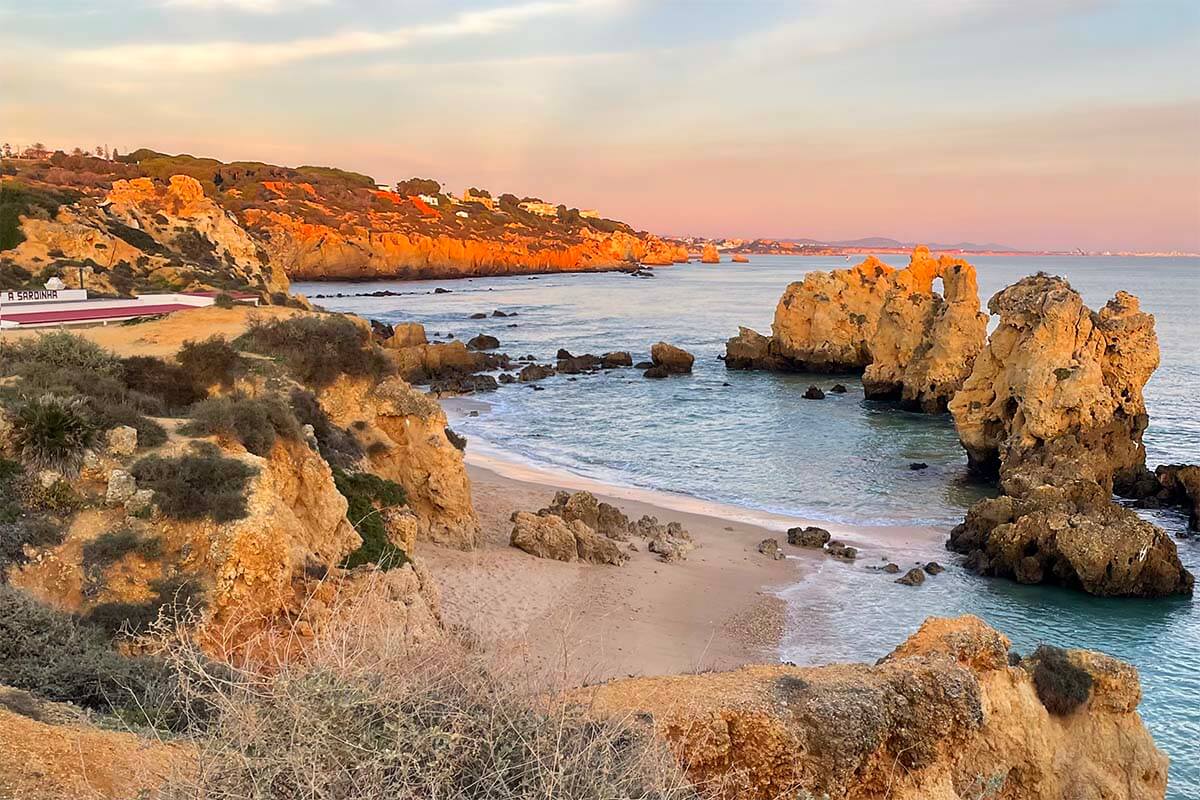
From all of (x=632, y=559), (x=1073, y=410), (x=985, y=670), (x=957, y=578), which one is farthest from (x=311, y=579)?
(x=1073, y=410)

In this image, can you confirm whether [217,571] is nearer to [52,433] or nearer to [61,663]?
[61,663]

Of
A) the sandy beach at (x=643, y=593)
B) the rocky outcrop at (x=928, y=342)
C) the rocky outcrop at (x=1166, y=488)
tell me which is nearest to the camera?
the sandy beach at (x=643, y=593)

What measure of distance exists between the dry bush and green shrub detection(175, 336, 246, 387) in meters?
13.1

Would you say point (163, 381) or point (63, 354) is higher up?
point (63, 354)

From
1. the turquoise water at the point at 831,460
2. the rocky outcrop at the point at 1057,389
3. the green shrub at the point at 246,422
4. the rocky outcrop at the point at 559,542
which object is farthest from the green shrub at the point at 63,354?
the rocky outcrop at the point at 1057,389

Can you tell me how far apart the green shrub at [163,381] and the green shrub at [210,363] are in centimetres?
13

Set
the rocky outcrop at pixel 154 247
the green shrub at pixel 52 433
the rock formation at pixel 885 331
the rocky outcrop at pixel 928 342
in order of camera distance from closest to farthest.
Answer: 1. the green shrub at pixel 52 433
2. the rocky outcrop at pixel 154 247
3. the rocky outcrop at pixel 928 342
4. the rock formation at pixel 885 331

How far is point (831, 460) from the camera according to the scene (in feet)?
109

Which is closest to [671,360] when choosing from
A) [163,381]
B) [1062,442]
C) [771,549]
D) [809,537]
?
[1062,442]

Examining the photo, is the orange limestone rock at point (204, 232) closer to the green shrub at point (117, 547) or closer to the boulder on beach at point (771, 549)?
the boulder on beach at point (771, 549)

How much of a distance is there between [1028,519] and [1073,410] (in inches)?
317

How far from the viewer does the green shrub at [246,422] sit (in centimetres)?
1274

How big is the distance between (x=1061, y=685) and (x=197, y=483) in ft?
35.3

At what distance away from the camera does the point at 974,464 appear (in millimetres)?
30922
